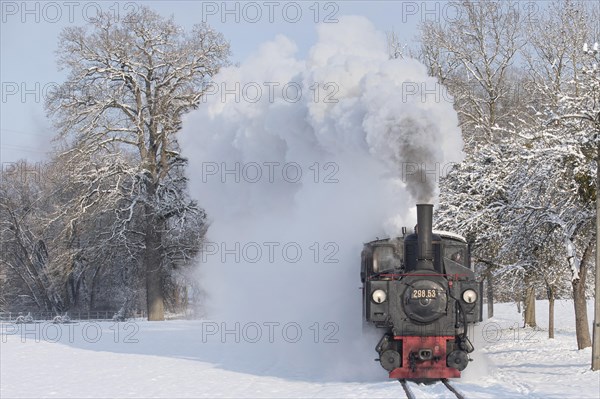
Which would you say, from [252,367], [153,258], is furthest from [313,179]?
[153,258]

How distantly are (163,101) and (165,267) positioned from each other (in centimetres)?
741

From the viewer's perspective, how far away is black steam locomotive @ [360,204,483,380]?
13633mm

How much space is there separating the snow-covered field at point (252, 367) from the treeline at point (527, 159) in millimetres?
1836

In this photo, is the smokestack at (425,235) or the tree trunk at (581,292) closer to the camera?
the smokestack at (425,235)

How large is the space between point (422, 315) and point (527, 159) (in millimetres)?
5503

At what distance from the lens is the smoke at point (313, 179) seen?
16.2 m

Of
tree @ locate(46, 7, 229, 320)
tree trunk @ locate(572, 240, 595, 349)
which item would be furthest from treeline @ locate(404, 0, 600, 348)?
tree @ locate(46, 7, 229, 320)

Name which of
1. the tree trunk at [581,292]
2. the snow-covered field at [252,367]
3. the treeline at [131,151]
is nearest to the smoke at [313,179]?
the snow-covered field at [252,367]

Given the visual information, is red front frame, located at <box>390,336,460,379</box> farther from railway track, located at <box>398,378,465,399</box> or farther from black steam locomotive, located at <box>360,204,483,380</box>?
railway track, located at <box>398,378,465,399</box>

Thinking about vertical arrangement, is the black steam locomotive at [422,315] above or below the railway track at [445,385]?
above

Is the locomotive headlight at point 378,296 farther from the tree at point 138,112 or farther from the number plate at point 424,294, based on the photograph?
the tree at point 138,112

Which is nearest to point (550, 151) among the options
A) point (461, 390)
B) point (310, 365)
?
point (461, 390)

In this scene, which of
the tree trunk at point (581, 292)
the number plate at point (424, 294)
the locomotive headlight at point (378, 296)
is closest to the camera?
the number plate at point (424, 294)

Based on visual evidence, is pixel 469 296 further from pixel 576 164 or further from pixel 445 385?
pixel 576 164
